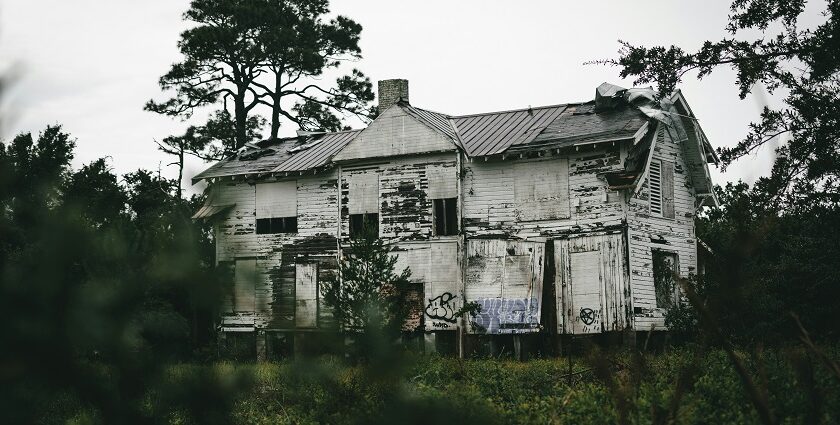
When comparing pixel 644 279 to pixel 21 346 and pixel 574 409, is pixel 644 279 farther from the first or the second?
pixel 21 346

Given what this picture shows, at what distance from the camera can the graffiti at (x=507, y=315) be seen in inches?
864

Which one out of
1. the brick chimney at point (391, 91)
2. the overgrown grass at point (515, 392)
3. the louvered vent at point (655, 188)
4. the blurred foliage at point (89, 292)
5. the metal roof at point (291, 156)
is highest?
the brick chimney at point (391, 91)

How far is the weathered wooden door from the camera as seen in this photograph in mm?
21281

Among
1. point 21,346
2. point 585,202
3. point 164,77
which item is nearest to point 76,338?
point 21,346

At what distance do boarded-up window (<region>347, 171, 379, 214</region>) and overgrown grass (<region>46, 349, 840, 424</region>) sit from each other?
24.0 feet

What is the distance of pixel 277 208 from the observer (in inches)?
1034

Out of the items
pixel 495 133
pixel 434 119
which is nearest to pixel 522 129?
pixel 495 133

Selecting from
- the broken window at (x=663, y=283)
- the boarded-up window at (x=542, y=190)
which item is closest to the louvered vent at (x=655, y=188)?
the broken window at (x=663, y=283)

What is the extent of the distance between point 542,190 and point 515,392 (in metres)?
10.2

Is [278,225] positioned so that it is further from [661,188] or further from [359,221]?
[661,188]

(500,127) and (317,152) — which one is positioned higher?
(500,127)

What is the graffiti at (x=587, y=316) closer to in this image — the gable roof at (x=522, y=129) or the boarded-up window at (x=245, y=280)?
the gable roof at (x=522, y=129)

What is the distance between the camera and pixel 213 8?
119 ft

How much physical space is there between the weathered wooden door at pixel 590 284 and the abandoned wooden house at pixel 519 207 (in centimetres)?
3
